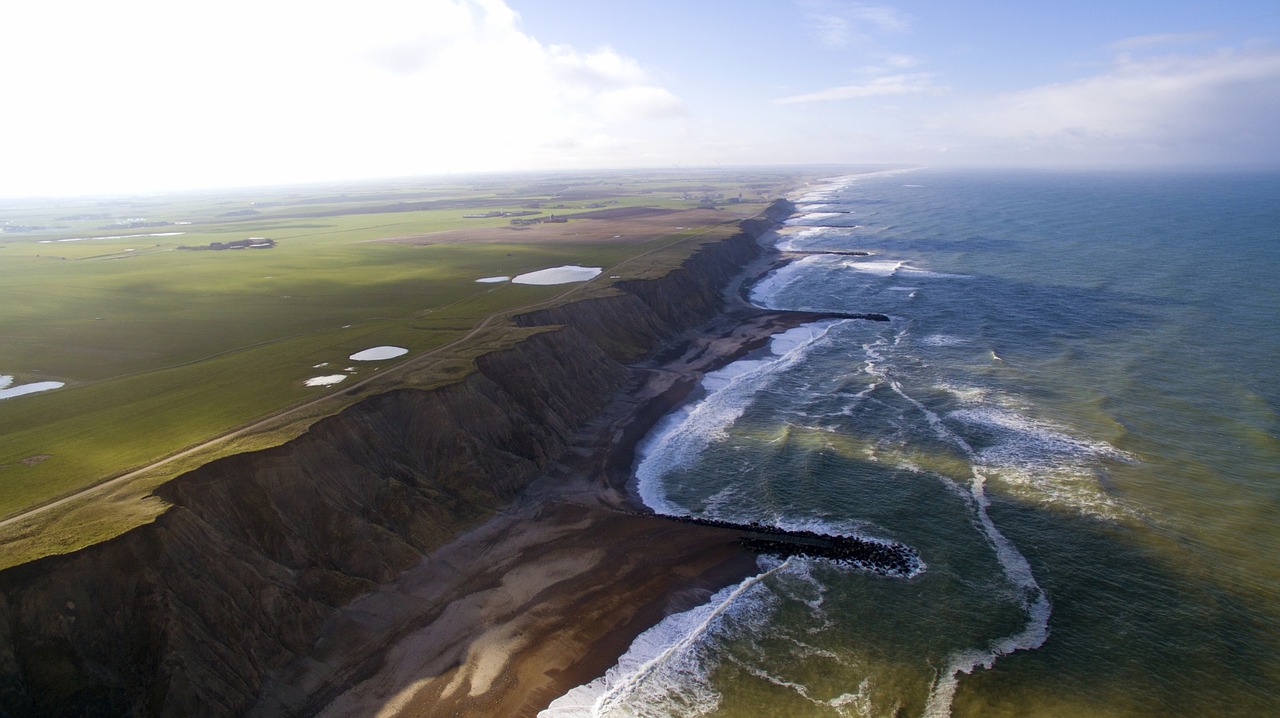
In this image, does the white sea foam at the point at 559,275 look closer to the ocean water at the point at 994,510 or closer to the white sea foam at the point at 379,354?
the ocean water at the point at 994,510

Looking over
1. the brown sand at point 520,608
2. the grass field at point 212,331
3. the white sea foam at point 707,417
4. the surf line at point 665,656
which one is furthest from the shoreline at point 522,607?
the grass field at point 212,331

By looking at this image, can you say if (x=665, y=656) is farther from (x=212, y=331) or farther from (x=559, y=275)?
(x=559, y=275)

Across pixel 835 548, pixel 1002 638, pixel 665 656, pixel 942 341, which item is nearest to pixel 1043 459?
pixel 835 548

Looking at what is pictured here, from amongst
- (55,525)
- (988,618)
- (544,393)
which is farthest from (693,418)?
(55,525)

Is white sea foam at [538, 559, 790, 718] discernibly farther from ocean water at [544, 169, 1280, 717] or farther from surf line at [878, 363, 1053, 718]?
surf line at [878, 363, 1053, 718]

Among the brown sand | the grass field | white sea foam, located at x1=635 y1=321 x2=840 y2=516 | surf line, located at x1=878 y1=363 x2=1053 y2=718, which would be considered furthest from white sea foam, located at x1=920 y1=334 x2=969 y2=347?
the brown sand

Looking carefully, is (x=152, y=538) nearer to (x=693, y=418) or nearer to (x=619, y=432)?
(x=619, y=432)
